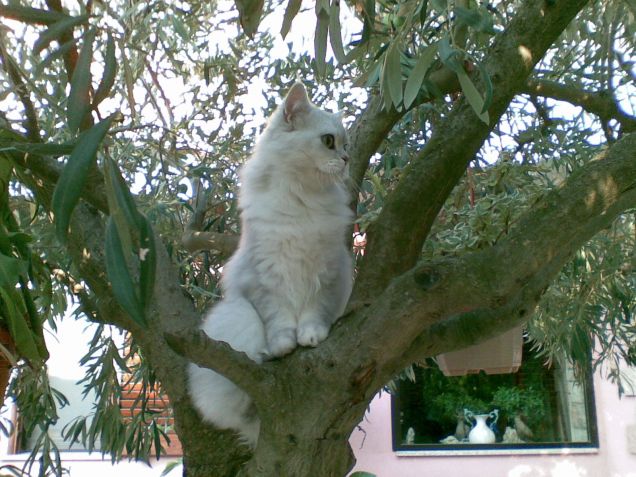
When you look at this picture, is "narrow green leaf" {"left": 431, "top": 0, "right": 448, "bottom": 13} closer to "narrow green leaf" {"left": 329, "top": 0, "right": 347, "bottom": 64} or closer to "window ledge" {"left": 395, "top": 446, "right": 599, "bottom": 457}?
"narrow green leaf" {"left": 329, "top": 0, "right": 347, "bottom": 64}

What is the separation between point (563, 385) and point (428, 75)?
5.57m

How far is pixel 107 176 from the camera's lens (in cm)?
94

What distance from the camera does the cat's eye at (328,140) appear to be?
240 centimetres

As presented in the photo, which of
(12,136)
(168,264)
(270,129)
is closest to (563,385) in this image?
(270,129)

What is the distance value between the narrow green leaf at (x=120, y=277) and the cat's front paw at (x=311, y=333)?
41.4 inches

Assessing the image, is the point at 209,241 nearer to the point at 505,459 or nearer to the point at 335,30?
the point at 335,30

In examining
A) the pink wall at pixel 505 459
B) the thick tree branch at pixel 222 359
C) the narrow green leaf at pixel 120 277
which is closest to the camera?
the narrow green leaf at pixel 120 277

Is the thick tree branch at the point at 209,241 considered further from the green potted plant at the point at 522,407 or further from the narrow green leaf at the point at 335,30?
the green potted plant at the point at 522,407

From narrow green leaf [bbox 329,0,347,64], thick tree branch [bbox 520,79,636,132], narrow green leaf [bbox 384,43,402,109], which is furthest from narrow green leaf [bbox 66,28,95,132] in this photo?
thick tree branch [bbox 520,79,636,132]

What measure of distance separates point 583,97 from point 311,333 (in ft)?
4.37

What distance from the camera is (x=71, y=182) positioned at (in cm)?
91

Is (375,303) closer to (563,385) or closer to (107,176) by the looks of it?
(107,176)

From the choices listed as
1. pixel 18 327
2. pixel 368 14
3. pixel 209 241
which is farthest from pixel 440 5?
pixel 209 241

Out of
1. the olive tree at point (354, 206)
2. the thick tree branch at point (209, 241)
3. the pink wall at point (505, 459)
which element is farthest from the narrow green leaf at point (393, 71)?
the pink wall at point (505, 459)
